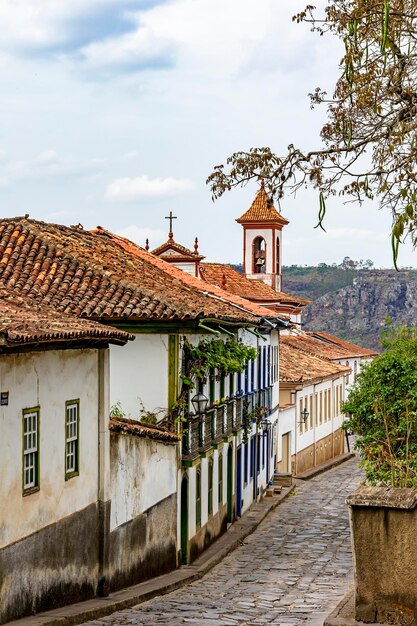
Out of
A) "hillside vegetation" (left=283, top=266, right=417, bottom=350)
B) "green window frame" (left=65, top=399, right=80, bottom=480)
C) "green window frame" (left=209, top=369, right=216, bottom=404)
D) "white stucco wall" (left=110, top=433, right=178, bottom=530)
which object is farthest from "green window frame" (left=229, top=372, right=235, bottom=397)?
"hillside vegetation" (left=283, top=266, right=417, bottom=350)

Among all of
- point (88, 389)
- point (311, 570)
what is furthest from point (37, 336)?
point (311, 570)

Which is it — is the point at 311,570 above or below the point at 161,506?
below

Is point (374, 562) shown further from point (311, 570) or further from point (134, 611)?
point (311, 570)

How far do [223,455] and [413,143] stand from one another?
57.9 ft

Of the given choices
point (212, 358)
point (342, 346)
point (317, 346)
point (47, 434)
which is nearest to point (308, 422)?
point (317, 346)

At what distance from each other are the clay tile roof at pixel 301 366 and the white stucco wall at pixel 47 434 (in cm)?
2877

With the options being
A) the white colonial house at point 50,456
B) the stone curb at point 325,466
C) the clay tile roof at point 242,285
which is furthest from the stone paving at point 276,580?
the clay tile roof at point 242,285

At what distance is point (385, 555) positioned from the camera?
403 inches

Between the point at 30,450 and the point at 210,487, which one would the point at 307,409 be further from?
the point at 30,450

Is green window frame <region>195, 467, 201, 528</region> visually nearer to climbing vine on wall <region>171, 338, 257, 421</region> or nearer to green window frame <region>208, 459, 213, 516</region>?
green window frame <region>208, 459, 213, 516</region>

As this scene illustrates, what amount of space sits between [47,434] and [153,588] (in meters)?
5.08

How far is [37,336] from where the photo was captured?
1254 cm

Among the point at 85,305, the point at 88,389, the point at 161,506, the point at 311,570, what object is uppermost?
the point at 85,305

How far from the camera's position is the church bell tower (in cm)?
6625
